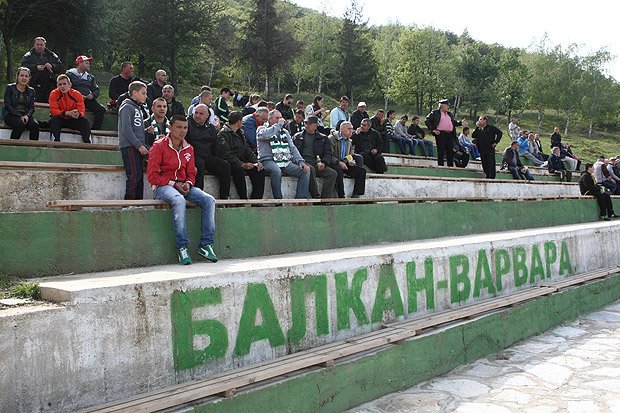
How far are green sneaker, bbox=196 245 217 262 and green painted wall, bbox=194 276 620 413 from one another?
162 centimetres

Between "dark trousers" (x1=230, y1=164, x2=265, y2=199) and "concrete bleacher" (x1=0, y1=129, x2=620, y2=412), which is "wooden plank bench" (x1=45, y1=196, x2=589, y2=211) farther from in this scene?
"dark trousers" (x1=230, y1=164, x2=265, y2=199)

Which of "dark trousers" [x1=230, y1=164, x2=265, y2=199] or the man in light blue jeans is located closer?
"dark trousers" [x1=230, y1=164, x2=265, y2=199]

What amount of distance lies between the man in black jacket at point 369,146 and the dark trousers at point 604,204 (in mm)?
6448

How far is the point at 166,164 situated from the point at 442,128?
9.56 m

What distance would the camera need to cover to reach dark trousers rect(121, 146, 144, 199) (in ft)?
21.9

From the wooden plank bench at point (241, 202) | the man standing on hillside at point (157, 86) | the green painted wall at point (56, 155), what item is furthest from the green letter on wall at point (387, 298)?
the man standing on hillside at point (157, 86)

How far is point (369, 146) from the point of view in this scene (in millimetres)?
11977

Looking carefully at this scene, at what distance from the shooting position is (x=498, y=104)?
59.4m

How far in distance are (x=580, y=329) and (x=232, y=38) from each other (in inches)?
1458

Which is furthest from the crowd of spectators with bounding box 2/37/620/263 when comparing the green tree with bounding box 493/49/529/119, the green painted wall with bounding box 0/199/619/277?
the green tree with bounding box 493/49/529/119

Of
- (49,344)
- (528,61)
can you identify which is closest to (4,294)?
(49,344)


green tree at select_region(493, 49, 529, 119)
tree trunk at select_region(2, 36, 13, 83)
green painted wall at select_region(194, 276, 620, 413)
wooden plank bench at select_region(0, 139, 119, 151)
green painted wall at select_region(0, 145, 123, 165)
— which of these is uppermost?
green tree at select_region(493, 49, 529, 119)

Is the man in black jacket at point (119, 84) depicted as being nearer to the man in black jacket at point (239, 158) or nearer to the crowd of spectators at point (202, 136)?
the crowd of spectators at point (202, 136)

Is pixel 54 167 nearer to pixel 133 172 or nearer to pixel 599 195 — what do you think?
pixel 133 172
